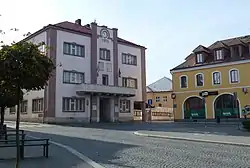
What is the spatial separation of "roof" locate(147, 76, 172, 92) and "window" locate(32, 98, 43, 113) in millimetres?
39476

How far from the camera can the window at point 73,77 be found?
41.3 metres

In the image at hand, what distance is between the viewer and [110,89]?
44.0 meters

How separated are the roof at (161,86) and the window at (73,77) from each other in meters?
36.8

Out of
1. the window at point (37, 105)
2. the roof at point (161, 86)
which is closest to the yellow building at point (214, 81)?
the window at point (37, 105)

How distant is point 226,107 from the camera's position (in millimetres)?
42281

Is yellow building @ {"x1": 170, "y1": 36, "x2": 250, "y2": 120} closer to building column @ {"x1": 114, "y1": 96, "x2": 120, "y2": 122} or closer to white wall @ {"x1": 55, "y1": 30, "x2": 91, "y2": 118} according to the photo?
building column @ {"x1": 114, "y1": 96, "x2": 120, "y2": 122}

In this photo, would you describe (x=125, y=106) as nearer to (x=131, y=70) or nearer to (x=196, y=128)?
(x=131, y=70)

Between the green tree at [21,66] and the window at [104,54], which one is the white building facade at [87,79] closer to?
the window at [104,54]

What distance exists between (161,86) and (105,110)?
119 ft

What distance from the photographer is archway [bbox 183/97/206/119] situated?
44347 millimetres

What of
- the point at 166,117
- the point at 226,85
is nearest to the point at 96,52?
the point at 226,85

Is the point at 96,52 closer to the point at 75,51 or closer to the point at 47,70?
the point at 75,51

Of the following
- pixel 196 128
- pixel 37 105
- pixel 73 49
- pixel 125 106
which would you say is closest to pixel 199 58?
pixel 125 106

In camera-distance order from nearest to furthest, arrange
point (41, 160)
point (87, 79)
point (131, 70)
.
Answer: point (41, 160)
point (87, 79)
point (131, 70)
